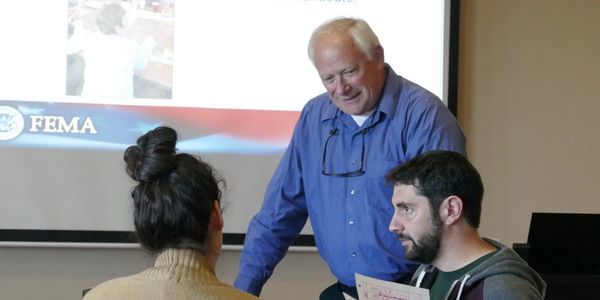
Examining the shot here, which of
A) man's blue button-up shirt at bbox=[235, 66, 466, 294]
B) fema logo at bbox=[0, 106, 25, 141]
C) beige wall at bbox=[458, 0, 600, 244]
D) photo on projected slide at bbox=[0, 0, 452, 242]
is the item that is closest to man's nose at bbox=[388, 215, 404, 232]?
man's blue button-up shirt at bbox=[235, 66, 466, 294]

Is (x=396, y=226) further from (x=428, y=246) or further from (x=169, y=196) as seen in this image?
(x=169, y=196)

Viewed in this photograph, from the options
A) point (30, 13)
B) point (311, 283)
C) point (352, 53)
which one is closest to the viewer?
point (352, 53)

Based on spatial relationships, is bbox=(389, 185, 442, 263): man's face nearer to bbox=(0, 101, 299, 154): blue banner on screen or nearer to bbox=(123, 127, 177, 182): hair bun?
bbox=(123, 127, 177, 182): hair bun

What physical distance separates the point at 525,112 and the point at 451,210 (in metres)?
2.33

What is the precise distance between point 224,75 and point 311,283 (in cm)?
102

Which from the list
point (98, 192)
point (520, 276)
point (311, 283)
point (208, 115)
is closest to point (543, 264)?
point (520, 276)

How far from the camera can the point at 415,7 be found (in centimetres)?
395

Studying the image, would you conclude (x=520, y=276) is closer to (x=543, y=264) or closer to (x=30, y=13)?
(x=543, y=264)

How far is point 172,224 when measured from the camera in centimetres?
154

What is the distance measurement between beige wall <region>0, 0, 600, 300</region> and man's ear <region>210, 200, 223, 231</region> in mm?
2428

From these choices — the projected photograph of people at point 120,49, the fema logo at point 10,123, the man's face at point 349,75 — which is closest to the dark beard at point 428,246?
the man's face at point 349,75

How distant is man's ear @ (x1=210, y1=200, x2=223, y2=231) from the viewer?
159cm

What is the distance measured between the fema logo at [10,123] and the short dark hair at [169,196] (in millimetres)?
2375

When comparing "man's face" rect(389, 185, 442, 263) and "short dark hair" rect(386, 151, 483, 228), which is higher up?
"short dark hair" rect(386, 151, 483, 228)
